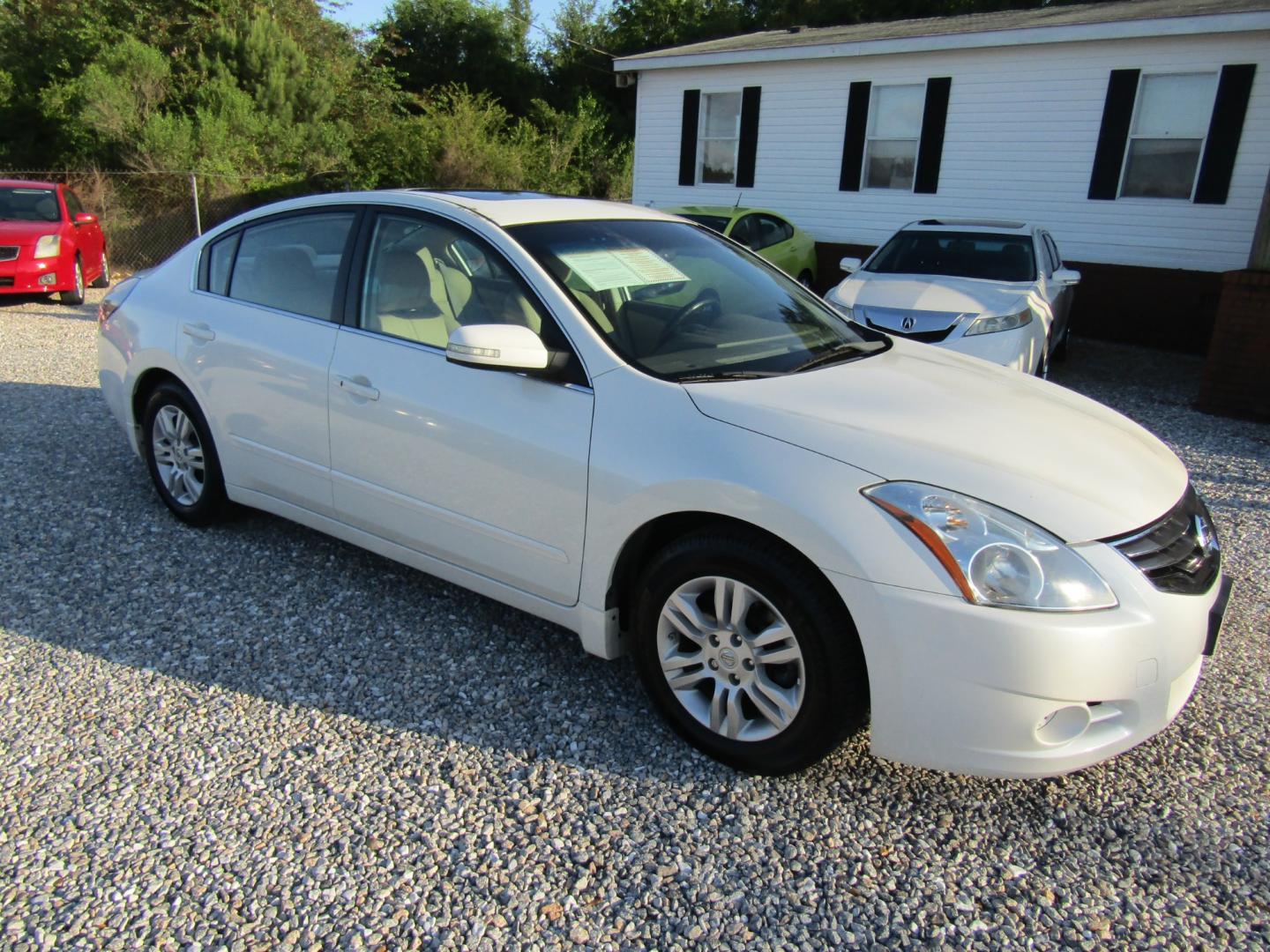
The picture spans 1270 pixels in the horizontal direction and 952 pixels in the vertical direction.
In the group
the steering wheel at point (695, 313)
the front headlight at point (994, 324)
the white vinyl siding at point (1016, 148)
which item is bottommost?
the front headlight at point (994, 324)

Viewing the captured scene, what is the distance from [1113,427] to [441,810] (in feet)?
8.42

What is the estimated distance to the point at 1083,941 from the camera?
7.27 ft

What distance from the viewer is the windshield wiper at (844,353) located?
322cm

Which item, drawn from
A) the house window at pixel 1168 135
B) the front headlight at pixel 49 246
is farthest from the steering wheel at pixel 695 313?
the front headlight at pixel 49 246

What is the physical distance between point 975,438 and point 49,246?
12451mm

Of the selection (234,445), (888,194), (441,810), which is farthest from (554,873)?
(888,194)

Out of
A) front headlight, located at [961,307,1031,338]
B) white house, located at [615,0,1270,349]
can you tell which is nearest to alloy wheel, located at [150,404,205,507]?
front headlight, located at [961,307,1031,338]

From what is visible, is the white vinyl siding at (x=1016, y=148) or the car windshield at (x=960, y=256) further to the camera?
the white vinyl siding at (x=1016, y=148)

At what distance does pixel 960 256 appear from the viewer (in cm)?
870

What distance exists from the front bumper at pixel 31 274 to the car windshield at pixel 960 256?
997 centimetres

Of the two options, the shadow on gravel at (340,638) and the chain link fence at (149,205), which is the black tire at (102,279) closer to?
the chain link fence at (149,205)

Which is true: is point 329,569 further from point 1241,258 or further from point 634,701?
point 1241,258

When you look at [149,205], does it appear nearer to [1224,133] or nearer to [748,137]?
[748,137]

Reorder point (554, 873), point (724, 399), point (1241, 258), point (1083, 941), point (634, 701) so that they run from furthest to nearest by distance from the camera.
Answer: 1. point (1241, 258)
2. point (634, 701)
3. point (724, 399)
4. point (554, 873)
5. point (1083, 941)
